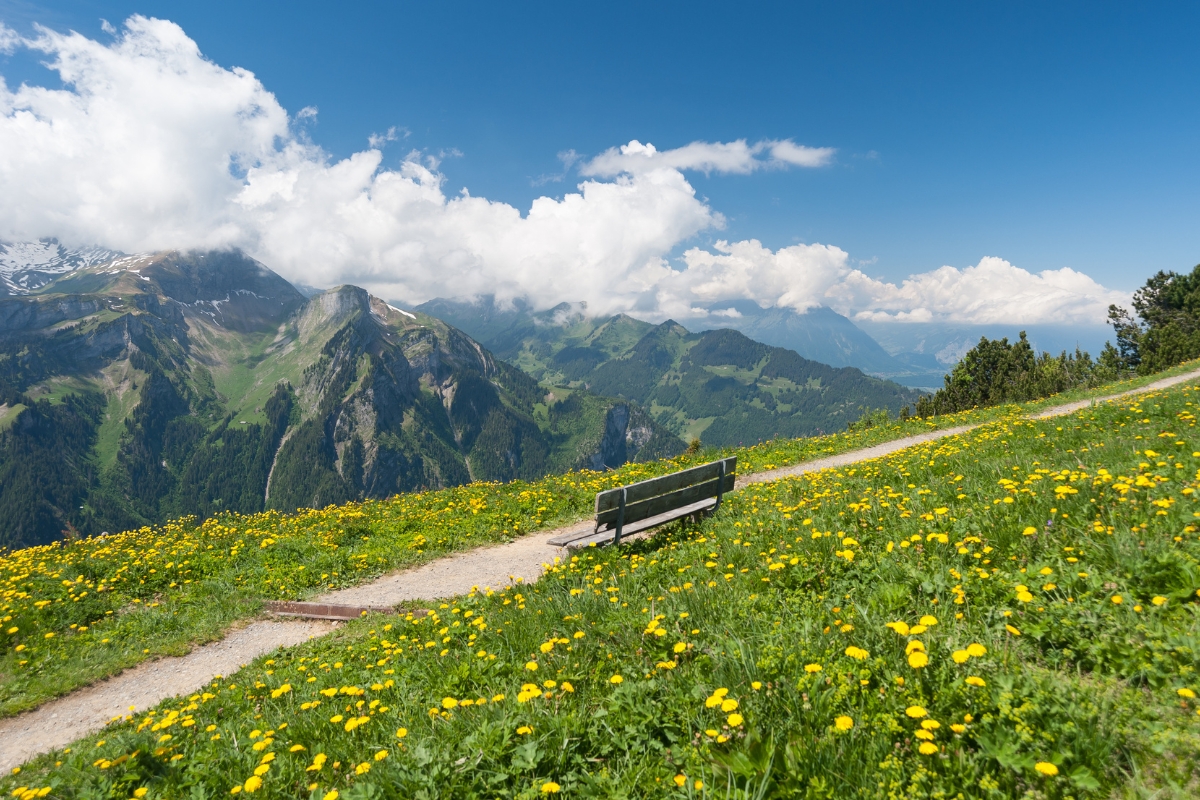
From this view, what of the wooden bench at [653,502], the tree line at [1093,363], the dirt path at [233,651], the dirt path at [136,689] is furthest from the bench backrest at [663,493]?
the tree line at [1093,363]

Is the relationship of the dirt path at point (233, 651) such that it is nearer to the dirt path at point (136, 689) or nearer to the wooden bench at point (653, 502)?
the dirt path at point (136, 689)

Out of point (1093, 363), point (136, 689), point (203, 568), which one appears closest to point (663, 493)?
point (136, 689)

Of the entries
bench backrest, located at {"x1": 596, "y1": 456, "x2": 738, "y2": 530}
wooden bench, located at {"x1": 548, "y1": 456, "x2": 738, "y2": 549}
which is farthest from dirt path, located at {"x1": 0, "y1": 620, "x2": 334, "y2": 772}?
bench backrest, located at {"x1": 596, "y1": 456, "x2": 738, "y2": 530}

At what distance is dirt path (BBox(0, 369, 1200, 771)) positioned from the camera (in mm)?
7418

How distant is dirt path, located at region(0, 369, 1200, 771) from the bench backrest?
2.07m

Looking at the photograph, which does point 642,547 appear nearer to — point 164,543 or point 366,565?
point 366,565

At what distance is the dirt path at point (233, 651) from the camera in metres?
7.42

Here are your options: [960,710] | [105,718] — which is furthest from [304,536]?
[960,710]

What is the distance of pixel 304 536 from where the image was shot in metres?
14.1

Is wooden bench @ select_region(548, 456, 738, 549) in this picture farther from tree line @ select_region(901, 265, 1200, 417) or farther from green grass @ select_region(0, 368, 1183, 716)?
tree line @ select_region(901, 265, 1200, 417)

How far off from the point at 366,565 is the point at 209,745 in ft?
24.8

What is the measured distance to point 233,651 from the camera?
30.4 feet

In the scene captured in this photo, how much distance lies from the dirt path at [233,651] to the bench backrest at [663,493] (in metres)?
2.07

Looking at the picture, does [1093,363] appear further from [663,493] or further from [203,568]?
[203,568]
